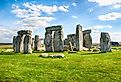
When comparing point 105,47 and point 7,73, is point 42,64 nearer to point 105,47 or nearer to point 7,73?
point 7,73

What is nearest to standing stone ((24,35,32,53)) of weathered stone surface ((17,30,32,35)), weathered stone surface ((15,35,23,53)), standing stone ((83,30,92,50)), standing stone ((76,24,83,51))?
weathered stone surface ((17,30,32,35))

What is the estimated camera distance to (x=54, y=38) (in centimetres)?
4244

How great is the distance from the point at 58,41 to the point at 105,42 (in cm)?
950

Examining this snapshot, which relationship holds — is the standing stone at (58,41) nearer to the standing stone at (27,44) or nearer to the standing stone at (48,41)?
the standing stone at (48,41)

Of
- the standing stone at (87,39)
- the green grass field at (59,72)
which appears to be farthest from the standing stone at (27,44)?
the standing stone at (87,39)

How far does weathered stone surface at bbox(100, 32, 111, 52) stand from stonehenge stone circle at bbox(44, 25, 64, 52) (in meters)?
8.08

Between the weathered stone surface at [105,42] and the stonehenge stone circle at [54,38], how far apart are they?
8.08 metres

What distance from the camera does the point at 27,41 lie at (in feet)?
119

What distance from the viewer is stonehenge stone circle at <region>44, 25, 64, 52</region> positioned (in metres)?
41.1

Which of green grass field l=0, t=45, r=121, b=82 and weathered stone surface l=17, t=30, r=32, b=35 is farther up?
weathered stone surface l=17, t=30, r=32, b=35

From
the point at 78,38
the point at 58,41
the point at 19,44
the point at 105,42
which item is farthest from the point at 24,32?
the point at 105,42

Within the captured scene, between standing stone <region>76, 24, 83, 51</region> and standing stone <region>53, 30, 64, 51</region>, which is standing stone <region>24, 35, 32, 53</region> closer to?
standing stone <region>53, 30, 64, 51</region>

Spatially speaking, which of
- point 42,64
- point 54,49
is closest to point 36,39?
point 54,49

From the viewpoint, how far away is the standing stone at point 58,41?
4084cm
